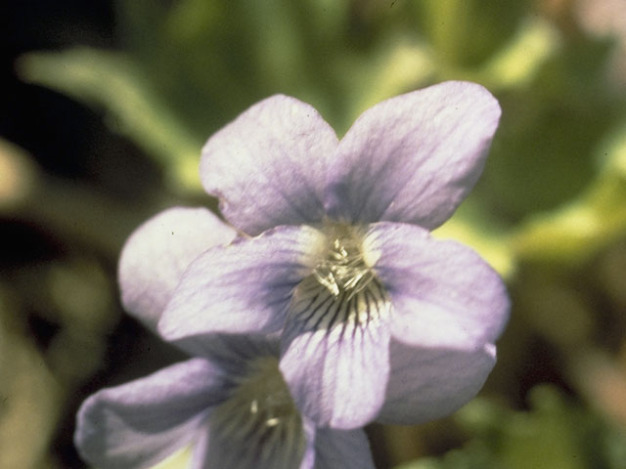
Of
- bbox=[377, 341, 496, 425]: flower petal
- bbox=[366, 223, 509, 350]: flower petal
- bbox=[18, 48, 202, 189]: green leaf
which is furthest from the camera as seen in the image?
bbox=[18, 48, 202, 189]: green leaf

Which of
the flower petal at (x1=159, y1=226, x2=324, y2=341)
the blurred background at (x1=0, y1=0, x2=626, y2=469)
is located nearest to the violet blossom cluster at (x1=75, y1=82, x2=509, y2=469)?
the flower petal at (x1=159, y1=226, x2=324, y2=341)

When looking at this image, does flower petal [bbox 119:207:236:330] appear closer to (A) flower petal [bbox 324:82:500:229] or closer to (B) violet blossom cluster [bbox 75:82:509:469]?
(B) violet blossom cluster [bbox 75:82:509:469]

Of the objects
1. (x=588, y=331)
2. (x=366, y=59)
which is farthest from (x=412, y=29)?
(x=588, y=331)

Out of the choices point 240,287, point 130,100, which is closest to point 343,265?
point 240,287

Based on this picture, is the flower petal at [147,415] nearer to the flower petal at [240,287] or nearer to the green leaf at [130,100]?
the flower petal at [240,287]

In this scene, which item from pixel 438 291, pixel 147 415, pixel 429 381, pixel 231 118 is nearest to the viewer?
pixel 438 291

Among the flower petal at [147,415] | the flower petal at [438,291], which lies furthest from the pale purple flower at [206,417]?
the flower petal at [438,291]

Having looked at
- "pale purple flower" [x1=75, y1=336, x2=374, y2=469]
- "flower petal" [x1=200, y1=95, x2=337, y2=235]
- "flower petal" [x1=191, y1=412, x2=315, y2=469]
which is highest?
"flower petal" [x1=200, y1=95, x2=337, y2=235]

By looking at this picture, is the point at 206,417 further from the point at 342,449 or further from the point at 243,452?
the point at 342,449
